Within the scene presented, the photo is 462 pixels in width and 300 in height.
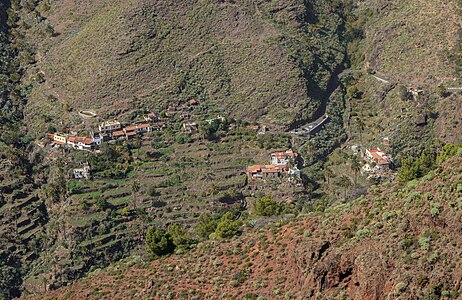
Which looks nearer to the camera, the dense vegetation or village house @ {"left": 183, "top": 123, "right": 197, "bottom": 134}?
the dense vegetation

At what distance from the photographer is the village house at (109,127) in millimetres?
83500

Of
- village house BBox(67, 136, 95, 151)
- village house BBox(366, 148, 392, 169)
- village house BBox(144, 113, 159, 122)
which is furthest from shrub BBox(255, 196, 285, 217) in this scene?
village house BBox(144, 113, 159, 122)

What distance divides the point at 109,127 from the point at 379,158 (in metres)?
30.4

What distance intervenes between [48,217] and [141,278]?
38.1 metres

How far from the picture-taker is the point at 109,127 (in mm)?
83688

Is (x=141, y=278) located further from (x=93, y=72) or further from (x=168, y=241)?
(x=93, y=72)

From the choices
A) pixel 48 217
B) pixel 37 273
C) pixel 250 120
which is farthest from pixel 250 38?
pixel 37 273

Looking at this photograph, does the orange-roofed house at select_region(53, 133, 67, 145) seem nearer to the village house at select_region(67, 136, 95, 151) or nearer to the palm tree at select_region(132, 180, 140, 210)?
the village house at select_region(67, 136, 95, 151)

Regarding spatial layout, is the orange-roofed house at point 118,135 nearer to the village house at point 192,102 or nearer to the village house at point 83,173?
the village house at point 83,173

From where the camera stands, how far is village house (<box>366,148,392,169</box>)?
3120 inches

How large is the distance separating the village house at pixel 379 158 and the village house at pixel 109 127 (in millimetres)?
28487

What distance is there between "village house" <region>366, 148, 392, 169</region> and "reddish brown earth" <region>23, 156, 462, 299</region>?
4132 cm

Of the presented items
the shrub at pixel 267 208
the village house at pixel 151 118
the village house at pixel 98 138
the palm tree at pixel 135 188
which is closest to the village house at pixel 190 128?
the village house at pixel 151 118

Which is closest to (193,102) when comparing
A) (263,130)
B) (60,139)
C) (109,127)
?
(263,130)
